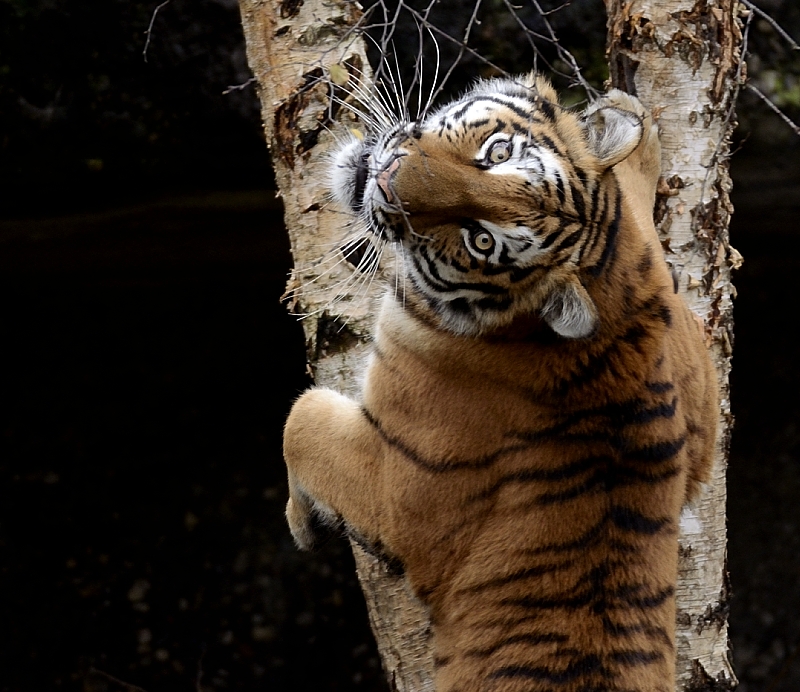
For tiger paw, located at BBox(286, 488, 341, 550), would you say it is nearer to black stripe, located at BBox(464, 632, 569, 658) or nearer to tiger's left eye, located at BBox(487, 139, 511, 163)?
black stripe, located at BBox(464, 632, 569, 658)

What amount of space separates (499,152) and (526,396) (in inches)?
20.4

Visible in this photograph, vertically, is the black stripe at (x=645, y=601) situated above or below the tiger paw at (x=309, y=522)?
above

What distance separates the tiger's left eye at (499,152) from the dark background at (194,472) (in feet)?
7.51

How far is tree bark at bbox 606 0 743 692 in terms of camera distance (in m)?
2.30

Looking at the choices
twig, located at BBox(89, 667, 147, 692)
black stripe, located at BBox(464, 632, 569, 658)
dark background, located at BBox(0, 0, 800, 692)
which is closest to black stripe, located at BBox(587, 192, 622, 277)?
black stripe, located at BBox(464, 632, 569, 658)

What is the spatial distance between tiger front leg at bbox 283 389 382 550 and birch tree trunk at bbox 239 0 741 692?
3.3 inches

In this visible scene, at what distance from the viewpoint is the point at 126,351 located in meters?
5.09

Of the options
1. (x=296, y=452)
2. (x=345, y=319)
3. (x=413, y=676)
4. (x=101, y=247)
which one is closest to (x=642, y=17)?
(x=345, y=319)

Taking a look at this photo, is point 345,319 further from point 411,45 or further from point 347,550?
point 347,550

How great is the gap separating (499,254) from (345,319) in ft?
1.70

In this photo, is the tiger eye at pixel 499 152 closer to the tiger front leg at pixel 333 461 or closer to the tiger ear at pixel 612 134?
the tiger ear at pixel 612 134

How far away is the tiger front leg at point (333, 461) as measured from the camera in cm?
218

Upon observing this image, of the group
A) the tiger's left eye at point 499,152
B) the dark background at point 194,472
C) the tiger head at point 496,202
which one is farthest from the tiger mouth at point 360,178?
the dark background at point 194,472

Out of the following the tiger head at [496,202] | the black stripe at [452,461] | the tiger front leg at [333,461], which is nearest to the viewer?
the tiger head at [496,202]
